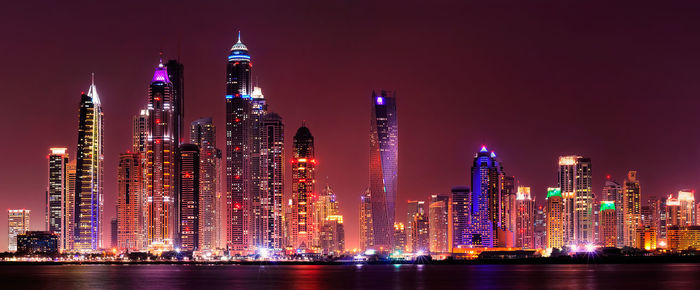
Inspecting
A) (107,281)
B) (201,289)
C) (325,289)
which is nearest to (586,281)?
(325,289)

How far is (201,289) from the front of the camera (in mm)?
141125

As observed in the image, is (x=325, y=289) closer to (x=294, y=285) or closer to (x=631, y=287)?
(x=294, y=285)

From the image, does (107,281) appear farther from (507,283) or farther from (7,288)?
(507,283)

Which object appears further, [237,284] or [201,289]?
[237,284]

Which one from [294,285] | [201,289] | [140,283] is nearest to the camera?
[201,289]

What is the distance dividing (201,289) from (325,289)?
55.7ft

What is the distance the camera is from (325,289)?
14162cm

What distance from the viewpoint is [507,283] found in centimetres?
15612

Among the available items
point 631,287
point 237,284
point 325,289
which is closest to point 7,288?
point 237,284

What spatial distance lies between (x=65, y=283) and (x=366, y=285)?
159ft

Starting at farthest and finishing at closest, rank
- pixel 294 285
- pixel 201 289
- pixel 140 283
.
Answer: pixel 140 283
pixel 294 285
pixel 201 289

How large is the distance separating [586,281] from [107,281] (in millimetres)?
77281

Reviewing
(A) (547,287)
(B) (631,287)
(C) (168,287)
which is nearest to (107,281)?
(C) (168,287)

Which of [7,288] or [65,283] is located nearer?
[7,288]
